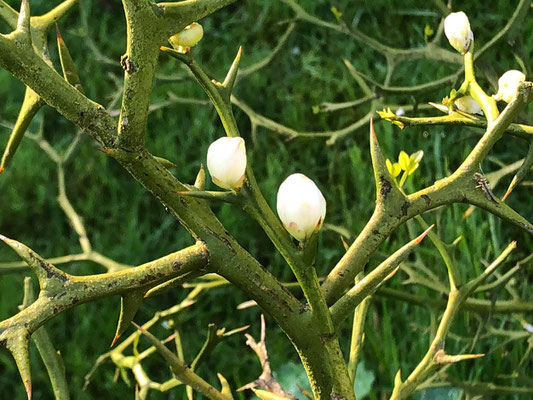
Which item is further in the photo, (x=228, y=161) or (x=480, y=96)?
(x=480, y=96)

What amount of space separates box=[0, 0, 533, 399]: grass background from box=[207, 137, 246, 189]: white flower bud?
1.92 ft

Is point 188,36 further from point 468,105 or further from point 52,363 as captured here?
point 52,363

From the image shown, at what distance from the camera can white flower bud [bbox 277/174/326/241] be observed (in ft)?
1.71

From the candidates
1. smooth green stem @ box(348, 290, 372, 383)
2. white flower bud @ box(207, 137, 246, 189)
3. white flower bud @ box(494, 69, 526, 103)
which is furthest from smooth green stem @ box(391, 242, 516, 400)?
white flower bud @ box(207, 137, 246, 189)

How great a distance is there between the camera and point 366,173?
1593 mm

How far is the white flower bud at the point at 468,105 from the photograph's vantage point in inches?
28.6

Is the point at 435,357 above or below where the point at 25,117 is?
below

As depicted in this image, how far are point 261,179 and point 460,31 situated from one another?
0.99 meters

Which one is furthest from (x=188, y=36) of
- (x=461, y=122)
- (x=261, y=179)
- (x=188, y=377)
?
(x=261, y=179)

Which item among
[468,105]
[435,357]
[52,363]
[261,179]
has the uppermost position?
[261,179]

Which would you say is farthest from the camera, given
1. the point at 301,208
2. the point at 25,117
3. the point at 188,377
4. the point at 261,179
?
the point at 261,179

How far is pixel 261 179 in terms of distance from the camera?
168 centimetres

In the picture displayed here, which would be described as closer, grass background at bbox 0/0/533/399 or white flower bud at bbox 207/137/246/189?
white flower bud at bbox 207/137/246/189

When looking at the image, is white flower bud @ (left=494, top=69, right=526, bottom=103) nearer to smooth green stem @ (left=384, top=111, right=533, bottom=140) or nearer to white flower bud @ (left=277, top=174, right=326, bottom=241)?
smooth green stem @ (left=384, top=111, right=533, bottom=140)
